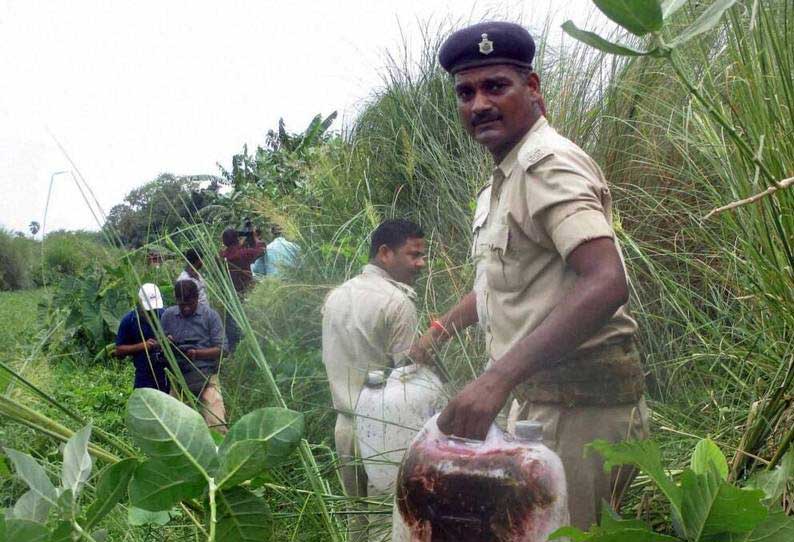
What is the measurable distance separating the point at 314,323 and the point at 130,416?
3.42 feet

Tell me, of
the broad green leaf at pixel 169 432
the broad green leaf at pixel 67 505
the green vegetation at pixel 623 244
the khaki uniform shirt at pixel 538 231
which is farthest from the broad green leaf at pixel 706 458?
the broad green leaf at pixel 67 505

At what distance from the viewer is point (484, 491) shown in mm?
1025

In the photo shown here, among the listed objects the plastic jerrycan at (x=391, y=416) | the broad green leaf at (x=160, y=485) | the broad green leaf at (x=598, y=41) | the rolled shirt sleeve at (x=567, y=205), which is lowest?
the plastic jerrycan at (x=391, y=416)

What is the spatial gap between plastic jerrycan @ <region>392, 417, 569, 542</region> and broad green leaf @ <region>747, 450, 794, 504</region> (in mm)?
248

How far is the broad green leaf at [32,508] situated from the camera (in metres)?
0.87

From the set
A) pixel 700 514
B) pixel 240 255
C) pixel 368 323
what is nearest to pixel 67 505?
pixel 700 514

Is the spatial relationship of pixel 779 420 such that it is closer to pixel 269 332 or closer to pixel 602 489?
pixel 602 489

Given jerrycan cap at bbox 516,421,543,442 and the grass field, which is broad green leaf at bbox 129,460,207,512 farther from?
the grass field

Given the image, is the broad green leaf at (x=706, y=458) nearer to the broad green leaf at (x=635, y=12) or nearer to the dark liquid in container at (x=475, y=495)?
the dark liquid in container at (x=475, y=495)

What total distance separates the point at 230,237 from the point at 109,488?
1.33 meters

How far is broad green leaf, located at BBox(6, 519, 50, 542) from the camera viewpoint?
781 millimetres

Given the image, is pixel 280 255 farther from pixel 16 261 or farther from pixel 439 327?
pixel 439 327

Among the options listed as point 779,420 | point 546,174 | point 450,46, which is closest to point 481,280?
point 546,174

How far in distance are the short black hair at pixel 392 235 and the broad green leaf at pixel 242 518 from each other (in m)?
0.84
